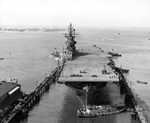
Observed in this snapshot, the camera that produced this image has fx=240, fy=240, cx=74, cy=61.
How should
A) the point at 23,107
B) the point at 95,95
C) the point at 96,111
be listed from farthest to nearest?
the point at 23,107, the point at 95,95, the point at 96,111

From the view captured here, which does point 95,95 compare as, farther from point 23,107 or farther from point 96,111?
point 23,107

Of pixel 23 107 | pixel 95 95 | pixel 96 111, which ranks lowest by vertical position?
pixel 23 107

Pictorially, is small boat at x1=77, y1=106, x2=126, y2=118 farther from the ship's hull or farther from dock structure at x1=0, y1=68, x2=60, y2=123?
dock structure at x1=0, y1=68, x2=60, y2=123

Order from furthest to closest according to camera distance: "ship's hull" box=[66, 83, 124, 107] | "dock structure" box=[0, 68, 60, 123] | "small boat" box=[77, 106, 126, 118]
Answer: "ship's hull" box=[66, 83, 124, 107]
"small boat" box=[77, 106, 126, 118]
"dock structure" box=[0, 68, 60, 123]

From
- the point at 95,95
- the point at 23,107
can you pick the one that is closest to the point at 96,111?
the point at 95,95

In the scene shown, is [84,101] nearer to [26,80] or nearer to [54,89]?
[54,89]

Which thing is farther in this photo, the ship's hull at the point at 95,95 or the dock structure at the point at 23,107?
the ship's hull at the point at 95,95

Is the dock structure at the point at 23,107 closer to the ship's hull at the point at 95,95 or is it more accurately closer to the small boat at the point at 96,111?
the ship's hull at the point at 95,95

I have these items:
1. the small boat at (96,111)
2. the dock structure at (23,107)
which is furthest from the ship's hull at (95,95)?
the dock structure at (23,107)

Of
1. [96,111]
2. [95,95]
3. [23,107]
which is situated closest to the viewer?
[96,111]

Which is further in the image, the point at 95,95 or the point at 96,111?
the point at 95,95

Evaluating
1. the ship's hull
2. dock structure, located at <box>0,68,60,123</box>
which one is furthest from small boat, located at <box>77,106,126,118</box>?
dock structure, located at <box>0,68,60,123</box>
